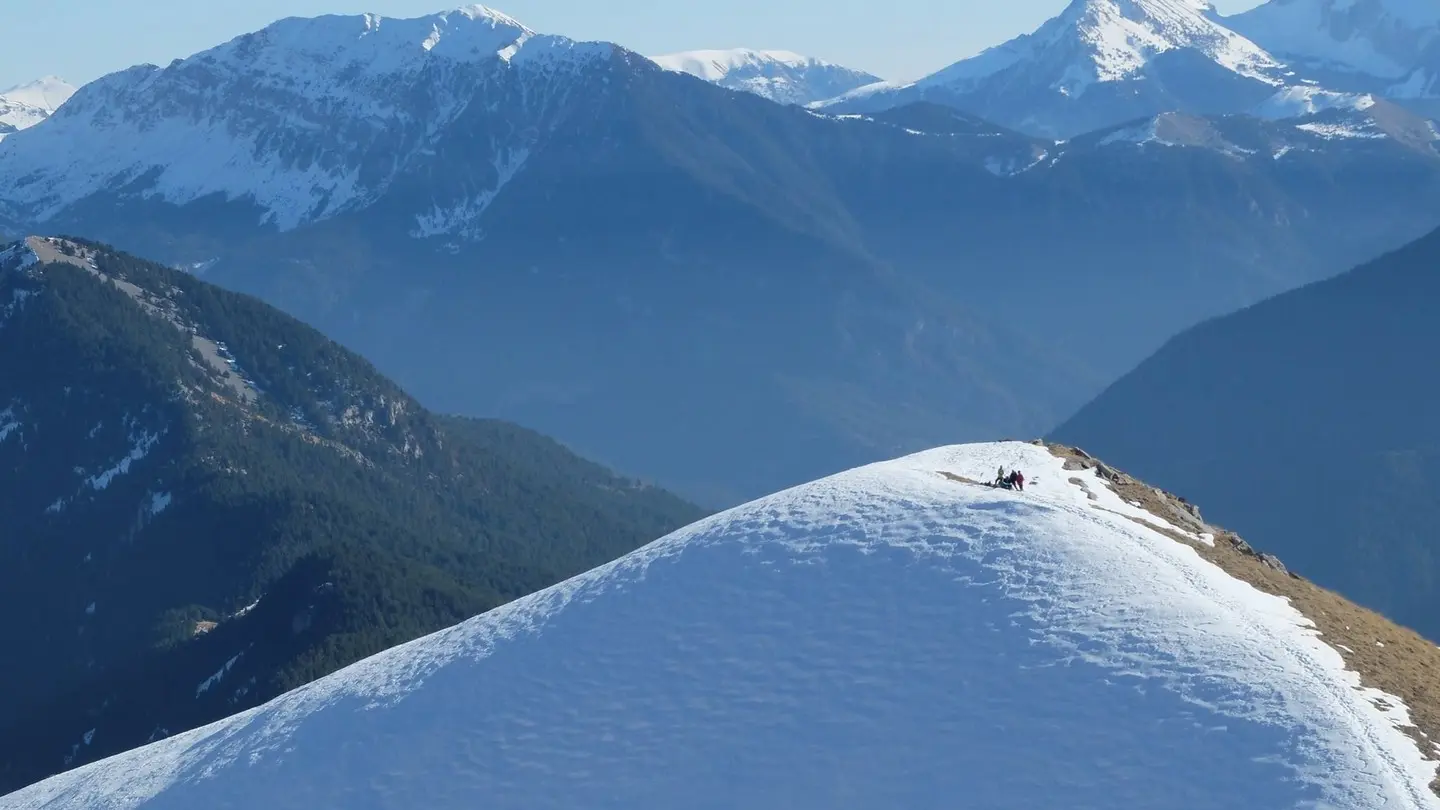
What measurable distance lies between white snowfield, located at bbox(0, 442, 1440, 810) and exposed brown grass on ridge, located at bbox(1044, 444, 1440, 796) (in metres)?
0.90

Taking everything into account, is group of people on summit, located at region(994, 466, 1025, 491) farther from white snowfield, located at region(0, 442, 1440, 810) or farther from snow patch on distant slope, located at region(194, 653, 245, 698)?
snow patch on distant slope, located at region(194, 653, 245, 698)

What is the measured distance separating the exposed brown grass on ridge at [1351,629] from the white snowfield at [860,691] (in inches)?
35.6

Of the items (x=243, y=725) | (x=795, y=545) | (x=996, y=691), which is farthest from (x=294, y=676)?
(x=996, y=691)

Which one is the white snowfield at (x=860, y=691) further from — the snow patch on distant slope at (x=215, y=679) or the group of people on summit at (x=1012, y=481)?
the snow patch on distant slope at (x=215, y=679)

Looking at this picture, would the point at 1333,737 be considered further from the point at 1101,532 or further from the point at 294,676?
the point at 294,676

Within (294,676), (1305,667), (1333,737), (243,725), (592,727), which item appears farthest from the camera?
(294,676)

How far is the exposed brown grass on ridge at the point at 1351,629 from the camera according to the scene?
55.3m

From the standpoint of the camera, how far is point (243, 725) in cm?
7525

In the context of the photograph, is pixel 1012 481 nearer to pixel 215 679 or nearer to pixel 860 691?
pixel 860 691

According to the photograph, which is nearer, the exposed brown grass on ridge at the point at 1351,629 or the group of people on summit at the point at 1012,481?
the exposed brown grass on ridge at the point at 1351,629

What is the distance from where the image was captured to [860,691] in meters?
61.6

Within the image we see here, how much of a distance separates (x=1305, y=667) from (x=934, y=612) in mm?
12967

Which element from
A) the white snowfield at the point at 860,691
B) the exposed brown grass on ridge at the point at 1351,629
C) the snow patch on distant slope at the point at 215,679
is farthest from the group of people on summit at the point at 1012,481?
the snow patch on distant slope at the point at 215,679

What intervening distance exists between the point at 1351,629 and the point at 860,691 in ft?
52.9
